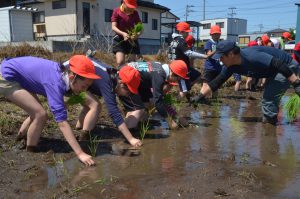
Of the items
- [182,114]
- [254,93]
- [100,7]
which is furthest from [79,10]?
[182,114]

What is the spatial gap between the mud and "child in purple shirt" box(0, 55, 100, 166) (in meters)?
0.29

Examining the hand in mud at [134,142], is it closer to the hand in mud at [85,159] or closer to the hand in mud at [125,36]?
the hand in mud at [85,159]

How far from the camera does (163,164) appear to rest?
11.7 feet

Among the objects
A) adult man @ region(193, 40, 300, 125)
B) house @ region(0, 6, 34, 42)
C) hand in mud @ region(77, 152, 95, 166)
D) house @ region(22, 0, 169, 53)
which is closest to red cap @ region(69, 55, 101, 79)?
hand in mud @ region(77, 152, 95, 166)

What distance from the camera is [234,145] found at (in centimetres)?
429

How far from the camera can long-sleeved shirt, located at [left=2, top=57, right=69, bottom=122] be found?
340 cm

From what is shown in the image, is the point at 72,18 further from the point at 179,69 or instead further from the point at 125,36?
the point at 179,69

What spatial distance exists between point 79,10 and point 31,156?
24.3m

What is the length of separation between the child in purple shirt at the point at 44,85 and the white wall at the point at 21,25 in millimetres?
23253

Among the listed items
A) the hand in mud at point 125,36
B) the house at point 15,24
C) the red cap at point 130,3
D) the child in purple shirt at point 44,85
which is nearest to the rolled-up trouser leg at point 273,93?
the hand in mud at point 125,36

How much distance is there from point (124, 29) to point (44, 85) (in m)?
2.79

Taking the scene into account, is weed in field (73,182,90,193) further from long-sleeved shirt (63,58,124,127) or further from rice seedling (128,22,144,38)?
rice seedling (128,22,144,38)

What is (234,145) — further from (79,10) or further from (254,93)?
(79,10)

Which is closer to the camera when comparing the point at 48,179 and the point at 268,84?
the point at 48,179
